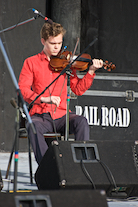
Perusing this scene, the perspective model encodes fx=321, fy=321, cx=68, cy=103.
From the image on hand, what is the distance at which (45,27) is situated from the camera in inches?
98.9

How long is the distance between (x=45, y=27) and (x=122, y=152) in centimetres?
120

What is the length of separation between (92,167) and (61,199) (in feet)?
2.50

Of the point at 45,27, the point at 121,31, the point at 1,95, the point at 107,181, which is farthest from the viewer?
the point at 121,31

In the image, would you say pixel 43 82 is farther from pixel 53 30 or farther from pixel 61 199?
pixel 61 199

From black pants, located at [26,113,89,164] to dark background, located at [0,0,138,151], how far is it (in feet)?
5.77

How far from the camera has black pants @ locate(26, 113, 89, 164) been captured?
85.4 inches

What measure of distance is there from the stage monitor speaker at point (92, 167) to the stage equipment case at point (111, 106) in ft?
7.08

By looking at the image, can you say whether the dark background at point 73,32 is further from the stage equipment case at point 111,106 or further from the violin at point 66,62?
the violin at point 66,62

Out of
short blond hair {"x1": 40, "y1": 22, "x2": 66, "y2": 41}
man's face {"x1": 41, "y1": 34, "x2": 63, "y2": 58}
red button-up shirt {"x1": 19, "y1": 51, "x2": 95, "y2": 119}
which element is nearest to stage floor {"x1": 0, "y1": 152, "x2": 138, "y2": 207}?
red button-up shirt {"x1": 19, "y1": 51, "x2": 95, "y2": 119}

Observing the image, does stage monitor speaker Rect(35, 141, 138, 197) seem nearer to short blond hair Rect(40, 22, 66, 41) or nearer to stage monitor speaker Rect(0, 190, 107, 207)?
stage monitor speaker Rect(0, 190, 107, 207)

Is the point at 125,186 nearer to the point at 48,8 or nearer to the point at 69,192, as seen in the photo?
the point at 69,192

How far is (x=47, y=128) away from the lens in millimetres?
2330

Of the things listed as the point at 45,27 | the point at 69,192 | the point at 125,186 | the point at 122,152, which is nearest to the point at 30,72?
the point at 45,27

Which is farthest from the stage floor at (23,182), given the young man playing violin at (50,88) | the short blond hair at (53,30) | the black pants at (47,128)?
the short blond hair at (53,30)
